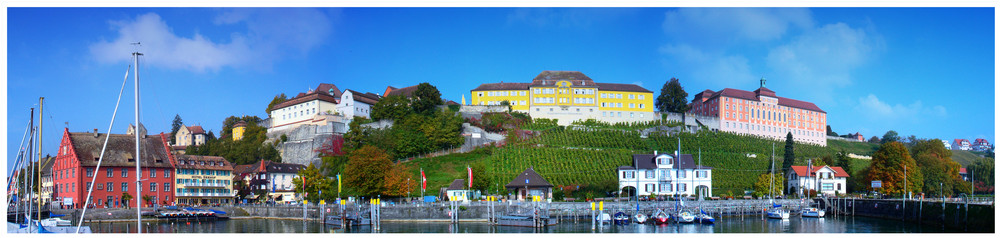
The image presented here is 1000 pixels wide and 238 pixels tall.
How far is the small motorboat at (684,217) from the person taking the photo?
188 feet

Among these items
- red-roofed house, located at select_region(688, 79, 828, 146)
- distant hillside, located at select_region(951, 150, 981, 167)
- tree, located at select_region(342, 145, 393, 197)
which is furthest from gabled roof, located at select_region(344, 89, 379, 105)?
distant hillside, located at select_region(951, 150, 981, 167)

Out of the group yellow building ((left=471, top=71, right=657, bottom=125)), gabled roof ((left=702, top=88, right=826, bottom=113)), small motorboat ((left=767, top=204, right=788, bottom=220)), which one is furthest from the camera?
gabled roof ((left=702, top=88, right=826, bottom=113))

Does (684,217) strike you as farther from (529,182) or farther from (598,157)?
(598,157)

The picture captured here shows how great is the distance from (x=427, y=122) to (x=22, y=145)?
4499cm

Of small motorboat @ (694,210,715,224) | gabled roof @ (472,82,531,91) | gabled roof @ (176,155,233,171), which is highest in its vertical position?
gabled roof @ (472,82,531,91)

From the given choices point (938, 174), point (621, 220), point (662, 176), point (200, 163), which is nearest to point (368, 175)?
point (621, 220)

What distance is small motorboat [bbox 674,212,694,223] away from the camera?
2260 inches

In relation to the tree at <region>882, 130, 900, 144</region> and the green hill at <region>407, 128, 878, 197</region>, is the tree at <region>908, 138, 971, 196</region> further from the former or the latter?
the tree at <region>882, 130, 900, 144</region>

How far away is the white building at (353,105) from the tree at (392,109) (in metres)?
2.91

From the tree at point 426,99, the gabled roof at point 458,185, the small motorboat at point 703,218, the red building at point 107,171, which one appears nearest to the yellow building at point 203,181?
the red building at point 107,171

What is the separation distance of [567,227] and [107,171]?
4182 centimetres

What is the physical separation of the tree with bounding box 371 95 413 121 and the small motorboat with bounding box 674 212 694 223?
141 ft

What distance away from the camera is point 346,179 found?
67.0 meters

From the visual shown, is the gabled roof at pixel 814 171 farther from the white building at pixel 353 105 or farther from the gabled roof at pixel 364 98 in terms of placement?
the gabled roof at pixel 364 98
